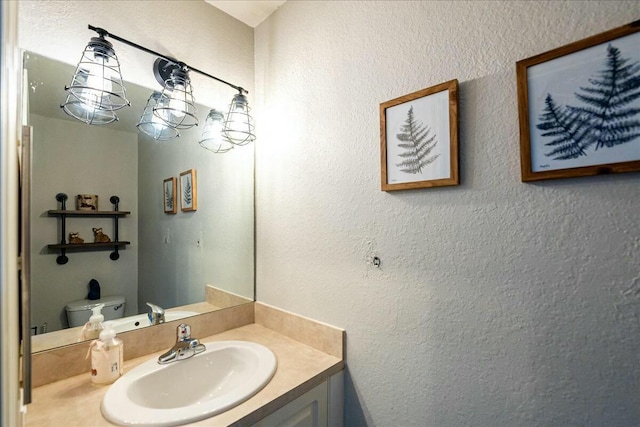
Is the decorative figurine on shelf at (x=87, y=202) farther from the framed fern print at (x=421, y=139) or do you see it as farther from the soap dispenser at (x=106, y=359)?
the framed fern print at (x=421, y=139)

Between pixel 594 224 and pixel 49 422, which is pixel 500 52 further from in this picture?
pixel 49 422

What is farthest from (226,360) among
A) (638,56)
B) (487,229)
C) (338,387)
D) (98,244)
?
(638,56)

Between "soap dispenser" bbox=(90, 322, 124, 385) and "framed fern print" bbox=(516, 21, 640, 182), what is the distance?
1.27m

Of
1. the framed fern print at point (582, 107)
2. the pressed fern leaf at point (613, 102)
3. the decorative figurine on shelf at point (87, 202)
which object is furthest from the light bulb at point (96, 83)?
the pressed fern leaf at point (613, 102)

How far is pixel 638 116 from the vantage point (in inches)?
24.3

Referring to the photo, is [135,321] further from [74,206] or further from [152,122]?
[152,122]

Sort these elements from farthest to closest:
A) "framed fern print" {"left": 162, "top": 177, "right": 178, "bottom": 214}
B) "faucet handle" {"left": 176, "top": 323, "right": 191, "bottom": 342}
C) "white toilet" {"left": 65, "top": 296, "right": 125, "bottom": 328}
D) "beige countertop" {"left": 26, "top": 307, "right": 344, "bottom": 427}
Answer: "framed fern print" {"left": 162, "top": 177, "right": 178, "bottom": 214} → "faucet handle" {"left": 176, "top": 323, "right": 191, "bottom": 342} → "white toilet" {"left": 65, "top": 296, "right": 125, "bottom": 328} → "beige countertop" {"left": 26, "top": 307, "right": 344, "bottom": 427}

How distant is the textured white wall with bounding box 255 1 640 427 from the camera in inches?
26.0

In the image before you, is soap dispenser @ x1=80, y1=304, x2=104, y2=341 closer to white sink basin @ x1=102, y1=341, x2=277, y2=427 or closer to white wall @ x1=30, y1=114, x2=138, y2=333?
white wall @ x1=30, y1=114, x2=138, y2=333

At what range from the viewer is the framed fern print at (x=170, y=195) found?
1.25m

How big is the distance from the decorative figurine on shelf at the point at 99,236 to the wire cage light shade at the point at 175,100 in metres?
0.49

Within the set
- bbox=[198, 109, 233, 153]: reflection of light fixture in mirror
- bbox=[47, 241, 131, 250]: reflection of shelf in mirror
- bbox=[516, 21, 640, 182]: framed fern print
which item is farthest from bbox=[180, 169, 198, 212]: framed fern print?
bbox=[516, 21, 640, 182]: framed fern print

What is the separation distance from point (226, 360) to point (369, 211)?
80 cm

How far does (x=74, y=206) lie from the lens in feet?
3.35
